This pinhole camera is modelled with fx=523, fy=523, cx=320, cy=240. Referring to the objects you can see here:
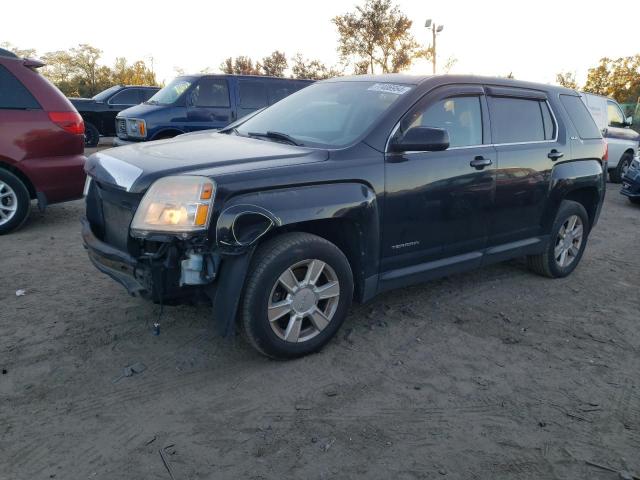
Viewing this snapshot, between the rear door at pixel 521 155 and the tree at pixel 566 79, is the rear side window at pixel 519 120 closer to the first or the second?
the rear door at pixel 521 155

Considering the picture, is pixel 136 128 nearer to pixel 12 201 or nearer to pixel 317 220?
pixel 12 201

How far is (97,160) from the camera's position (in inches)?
137

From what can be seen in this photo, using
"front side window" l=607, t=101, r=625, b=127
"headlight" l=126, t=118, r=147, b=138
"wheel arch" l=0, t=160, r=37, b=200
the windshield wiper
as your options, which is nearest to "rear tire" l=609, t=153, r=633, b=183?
"front side window" l=607, t=101, r=625, b=127

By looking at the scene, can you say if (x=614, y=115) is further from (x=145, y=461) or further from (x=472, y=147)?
(x=145, y=461)

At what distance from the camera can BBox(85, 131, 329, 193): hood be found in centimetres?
294

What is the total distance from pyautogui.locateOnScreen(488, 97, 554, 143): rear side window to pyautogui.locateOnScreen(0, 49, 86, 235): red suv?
444cm

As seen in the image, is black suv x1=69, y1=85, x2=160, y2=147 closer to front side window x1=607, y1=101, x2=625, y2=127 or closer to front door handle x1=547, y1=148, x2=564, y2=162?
front side window x1=607, y1=101, x2=625, y2=127

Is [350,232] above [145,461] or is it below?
above

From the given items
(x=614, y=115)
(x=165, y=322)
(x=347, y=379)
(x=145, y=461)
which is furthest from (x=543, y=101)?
(x=614, y=115)

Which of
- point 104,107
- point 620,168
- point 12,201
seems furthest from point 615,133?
point 104,107

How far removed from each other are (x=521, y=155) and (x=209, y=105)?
6469mm

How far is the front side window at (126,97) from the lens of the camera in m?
14.9

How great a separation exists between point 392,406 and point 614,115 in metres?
11.8

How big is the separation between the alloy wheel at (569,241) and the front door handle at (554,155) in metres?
0.69
